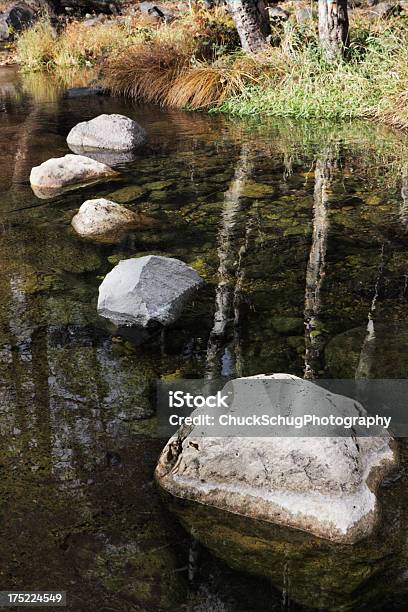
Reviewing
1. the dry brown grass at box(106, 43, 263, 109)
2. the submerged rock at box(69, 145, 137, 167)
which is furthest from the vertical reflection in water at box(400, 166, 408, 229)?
the dry brown grass at box(106, 43, 263, 109)

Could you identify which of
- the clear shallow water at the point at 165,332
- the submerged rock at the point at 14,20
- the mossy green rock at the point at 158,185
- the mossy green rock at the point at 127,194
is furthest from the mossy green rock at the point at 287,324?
the submerged rock at the point at 14,20

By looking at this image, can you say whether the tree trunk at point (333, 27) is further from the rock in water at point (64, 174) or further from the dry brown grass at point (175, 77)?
the rock in water at point (64, 174)

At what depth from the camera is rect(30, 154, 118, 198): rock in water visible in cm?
663

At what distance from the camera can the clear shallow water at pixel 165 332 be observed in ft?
Result: 7.56

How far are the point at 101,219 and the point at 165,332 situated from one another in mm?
1851

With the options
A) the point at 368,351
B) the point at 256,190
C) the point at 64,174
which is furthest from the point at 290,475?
the point at 64,174

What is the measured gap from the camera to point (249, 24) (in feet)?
35.4


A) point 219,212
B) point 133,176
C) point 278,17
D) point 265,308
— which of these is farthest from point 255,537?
point 278,17

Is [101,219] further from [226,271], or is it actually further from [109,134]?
[109,134]

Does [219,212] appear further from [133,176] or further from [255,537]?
[255,537]

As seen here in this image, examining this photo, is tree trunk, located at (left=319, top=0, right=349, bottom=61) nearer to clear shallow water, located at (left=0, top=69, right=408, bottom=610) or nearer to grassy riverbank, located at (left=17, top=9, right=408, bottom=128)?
grassy riverbank, located at (left=17, top=9, right=408, bottom=128)

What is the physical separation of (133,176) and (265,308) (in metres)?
3.43

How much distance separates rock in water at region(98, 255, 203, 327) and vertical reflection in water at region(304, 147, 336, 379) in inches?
29.9

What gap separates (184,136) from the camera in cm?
877
